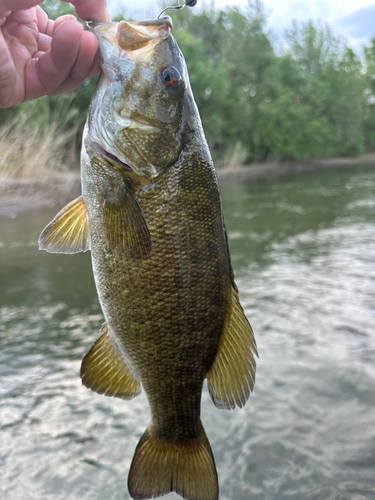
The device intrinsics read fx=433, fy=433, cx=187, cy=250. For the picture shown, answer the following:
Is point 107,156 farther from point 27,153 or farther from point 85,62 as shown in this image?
point 27,153

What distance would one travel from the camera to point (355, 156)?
41344 mm

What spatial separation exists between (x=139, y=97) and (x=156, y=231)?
0.52 metres

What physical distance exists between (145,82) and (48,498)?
260 cm

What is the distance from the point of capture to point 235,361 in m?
1.80

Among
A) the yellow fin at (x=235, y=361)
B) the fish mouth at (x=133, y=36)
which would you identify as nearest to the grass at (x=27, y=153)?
the fish mouth at (x=133, y=36)

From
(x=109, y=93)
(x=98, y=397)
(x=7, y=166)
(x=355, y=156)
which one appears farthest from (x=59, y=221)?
(x=355, y=156)

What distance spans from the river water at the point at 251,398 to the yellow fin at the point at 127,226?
78.6 inches

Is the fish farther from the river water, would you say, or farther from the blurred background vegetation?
the blurred background vegetation

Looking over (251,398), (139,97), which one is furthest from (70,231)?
(251,398)

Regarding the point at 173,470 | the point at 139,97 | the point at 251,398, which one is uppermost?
the point at 139,97

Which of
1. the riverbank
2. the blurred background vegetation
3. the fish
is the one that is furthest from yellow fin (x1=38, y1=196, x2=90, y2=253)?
the blurred background vegetation

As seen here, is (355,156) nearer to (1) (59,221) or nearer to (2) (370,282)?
(2) (370,282)

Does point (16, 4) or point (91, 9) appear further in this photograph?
point (91, 9)

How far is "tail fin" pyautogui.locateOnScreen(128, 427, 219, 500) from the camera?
5.82ft
